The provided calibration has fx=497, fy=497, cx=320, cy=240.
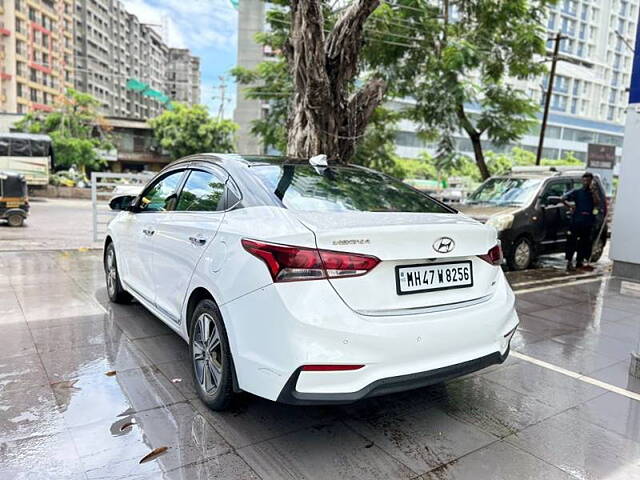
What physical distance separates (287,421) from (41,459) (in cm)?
127

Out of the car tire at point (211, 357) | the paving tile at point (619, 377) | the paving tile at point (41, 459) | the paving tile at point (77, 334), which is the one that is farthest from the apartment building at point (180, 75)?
the paving tile at point (41, 459)

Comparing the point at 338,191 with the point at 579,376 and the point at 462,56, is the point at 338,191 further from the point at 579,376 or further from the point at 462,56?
the point at 462,56

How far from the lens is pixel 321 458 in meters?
2.54

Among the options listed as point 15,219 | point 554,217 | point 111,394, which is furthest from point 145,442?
point 15,219

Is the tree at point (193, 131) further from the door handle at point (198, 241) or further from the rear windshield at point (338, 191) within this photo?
the door handle at point (198, 241)

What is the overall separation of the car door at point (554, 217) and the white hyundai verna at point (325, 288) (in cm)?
653

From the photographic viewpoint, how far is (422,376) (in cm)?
253

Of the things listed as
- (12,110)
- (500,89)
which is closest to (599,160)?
(500,89)

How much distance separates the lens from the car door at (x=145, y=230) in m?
3.96

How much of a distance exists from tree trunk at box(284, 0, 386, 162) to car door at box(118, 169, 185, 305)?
3112 mm

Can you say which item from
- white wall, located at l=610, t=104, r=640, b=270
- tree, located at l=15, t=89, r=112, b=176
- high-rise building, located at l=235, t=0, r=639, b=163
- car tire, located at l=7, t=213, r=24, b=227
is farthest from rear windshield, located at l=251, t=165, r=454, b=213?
high-rise building, located at l=235, t=0, r=639, b=163

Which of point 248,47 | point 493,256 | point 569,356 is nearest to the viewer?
point 493,256

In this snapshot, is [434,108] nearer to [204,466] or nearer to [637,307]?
[637,307]

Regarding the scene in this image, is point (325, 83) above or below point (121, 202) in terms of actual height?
above
